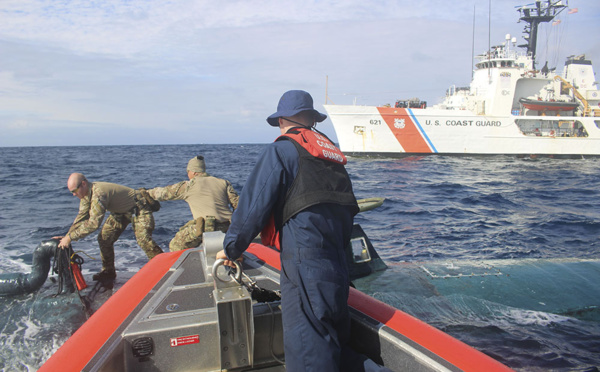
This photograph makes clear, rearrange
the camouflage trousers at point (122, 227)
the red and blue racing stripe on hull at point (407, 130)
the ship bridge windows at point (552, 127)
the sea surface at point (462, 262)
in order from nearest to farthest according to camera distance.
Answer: the sea surface at point (462, 262) → the camouflage trousers at point (122, 227) → the red and blue racing stripe on hull at point (407, 130) → the ship bridge windows at point (552, 127)

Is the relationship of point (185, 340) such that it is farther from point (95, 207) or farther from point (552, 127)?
point (552, 127)

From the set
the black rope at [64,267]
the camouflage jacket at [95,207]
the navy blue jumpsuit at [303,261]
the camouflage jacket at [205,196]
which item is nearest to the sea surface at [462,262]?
the black rope at [64,267]

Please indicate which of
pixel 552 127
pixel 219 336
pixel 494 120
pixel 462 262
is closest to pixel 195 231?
pixel 219 336

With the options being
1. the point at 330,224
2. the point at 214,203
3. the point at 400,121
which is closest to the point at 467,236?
the point at 214,203

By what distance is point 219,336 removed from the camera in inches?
100.0

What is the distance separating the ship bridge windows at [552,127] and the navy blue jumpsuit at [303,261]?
33.4m

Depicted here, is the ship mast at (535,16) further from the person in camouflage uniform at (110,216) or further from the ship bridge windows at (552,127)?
the person in camouflage uniform at (110,216)

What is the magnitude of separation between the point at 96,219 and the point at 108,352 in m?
3.47

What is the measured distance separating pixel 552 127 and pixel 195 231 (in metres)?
33.7

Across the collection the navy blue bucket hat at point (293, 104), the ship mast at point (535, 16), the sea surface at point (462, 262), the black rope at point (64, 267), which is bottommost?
the sea surface at point (462, 262)

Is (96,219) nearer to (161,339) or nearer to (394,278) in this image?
(161,339)

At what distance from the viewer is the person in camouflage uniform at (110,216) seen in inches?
212

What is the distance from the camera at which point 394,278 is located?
5.98m

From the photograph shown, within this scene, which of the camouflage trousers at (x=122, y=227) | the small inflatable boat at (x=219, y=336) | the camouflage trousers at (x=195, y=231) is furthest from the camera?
the camouflage trousers at (x=122, y=227)
